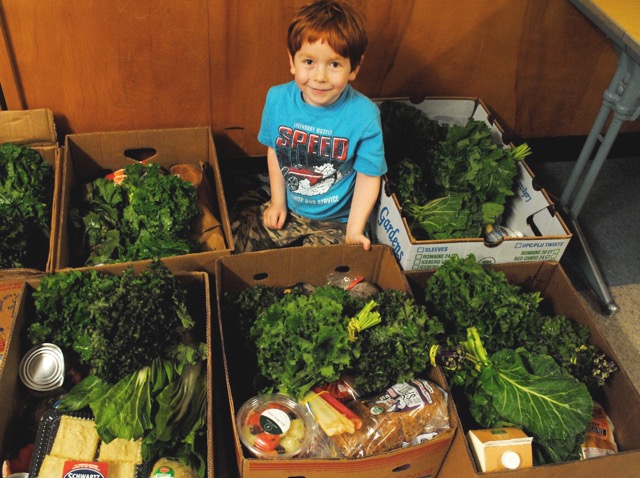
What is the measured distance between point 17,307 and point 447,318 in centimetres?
149

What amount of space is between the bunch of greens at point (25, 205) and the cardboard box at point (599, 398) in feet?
4.93

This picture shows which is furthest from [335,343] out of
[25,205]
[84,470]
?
[25,205]

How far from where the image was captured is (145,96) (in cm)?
Answer: 260

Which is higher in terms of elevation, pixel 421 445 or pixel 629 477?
pixel 421 445

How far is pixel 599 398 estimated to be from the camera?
2.01m

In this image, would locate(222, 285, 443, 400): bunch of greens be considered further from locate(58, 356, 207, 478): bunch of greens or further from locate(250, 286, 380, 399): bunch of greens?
locate(58, 356, 207, 478): bunch of greens

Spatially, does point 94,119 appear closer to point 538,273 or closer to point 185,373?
point 185,373

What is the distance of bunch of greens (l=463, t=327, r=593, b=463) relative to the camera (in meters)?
1.71

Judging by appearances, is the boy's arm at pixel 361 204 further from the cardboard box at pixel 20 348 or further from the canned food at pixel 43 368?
the canned food at pixel 43 368

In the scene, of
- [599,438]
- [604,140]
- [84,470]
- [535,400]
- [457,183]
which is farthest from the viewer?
[604,140]

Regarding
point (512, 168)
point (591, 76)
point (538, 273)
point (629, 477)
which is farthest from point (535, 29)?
point (629, 477)

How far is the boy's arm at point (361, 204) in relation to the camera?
7.39 feet

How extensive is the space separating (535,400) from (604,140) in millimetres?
1396

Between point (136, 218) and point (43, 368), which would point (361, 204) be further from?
point (43, 368)
